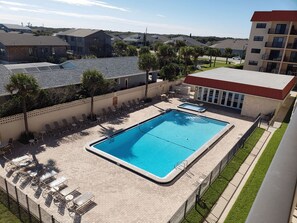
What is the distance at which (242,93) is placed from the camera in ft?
95.0

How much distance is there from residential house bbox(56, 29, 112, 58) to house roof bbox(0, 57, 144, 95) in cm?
3826

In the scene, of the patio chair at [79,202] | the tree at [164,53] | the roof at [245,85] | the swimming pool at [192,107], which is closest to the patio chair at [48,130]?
the patio chair at [79,202]

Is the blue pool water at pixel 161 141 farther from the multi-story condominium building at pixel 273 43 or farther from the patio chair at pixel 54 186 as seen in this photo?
the multi-story condominium building at pixel 273 43

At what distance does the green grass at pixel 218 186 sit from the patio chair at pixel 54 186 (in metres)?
7.24

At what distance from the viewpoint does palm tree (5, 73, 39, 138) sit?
17.9 meters

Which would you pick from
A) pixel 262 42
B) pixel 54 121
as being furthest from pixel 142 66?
pixel 262 42

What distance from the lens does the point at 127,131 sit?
23.3 meters

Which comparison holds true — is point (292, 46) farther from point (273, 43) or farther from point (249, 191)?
point (249, 191)

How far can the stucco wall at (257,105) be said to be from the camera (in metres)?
27.7

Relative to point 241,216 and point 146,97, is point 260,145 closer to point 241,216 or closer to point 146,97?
point 241,216

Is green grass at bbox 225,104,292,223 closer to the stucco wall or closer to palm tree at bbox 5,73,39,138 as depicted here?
the stucco wall

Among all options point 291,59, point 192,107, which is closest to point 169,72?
point 192,107

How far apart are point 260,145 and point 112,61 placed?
23138 mm

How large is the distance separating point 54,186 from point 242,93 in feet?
77.7
